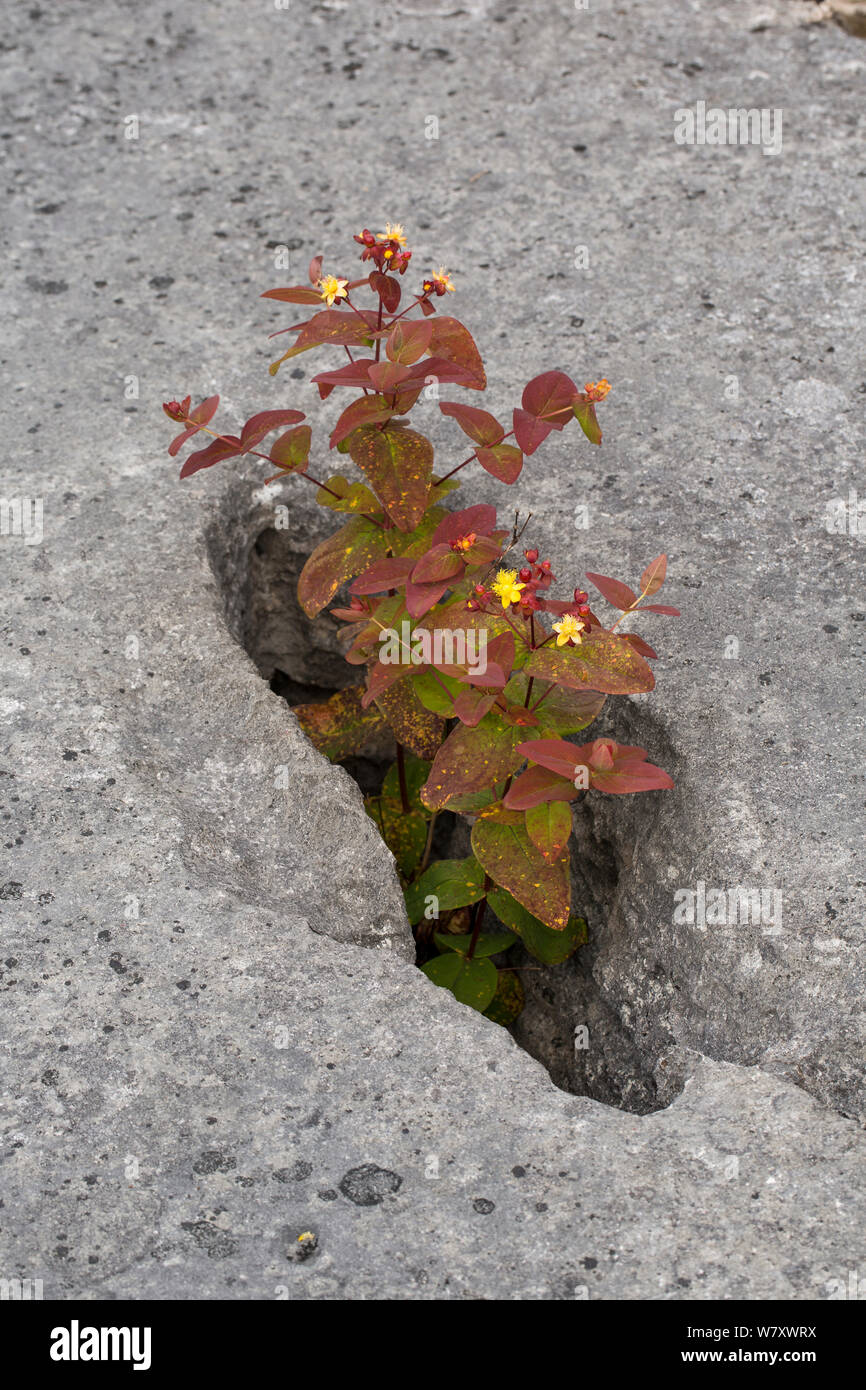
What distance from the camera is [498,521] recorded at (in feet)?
9.34

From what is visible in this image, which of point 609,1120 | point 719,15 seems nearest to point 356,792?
point 609,1120

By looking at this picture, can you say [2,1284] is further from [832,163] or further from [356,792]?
[832,163]

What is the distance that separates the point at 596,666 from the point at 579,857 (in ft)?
2.31

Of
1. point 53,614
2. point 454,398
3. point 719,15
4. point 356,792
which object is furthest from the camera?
point 719,15

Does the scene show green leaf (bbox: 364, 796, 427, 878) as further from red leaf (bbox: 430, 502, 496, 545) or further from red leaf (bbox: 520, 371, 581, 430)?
red leaf (bbox: 520, 371, 581, 430)

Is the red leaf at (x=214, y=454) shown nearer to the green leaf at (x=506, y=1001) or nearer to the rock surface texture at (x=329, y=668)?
the rock surface texture at (x=329, y=668)

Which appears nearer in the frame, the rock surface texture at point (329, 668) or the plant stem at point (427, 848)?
the rock surface texture at point (329, 668)

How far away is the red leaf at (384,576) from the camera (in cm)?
215

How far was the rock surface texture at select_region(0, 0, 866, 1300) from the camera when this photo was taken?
5.87 ft

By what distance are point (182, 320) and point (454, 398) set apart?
2.51ft

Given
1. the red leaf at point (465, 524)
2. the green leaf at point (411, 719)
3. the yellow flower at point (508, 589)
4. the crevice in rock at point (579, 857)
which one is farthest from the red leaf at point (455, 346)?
the crevice in rock at point (579, 857)

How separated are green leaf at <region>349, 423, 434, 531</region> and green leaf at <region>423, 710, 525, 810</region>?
389 mm

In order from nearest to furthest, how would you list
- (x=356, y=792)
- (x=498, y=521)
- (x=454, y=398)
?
(x=356, y=792), (x=498, y=521), (x=454, y=398)

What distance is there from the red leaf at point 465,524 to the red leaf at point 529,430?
0.39 ft
